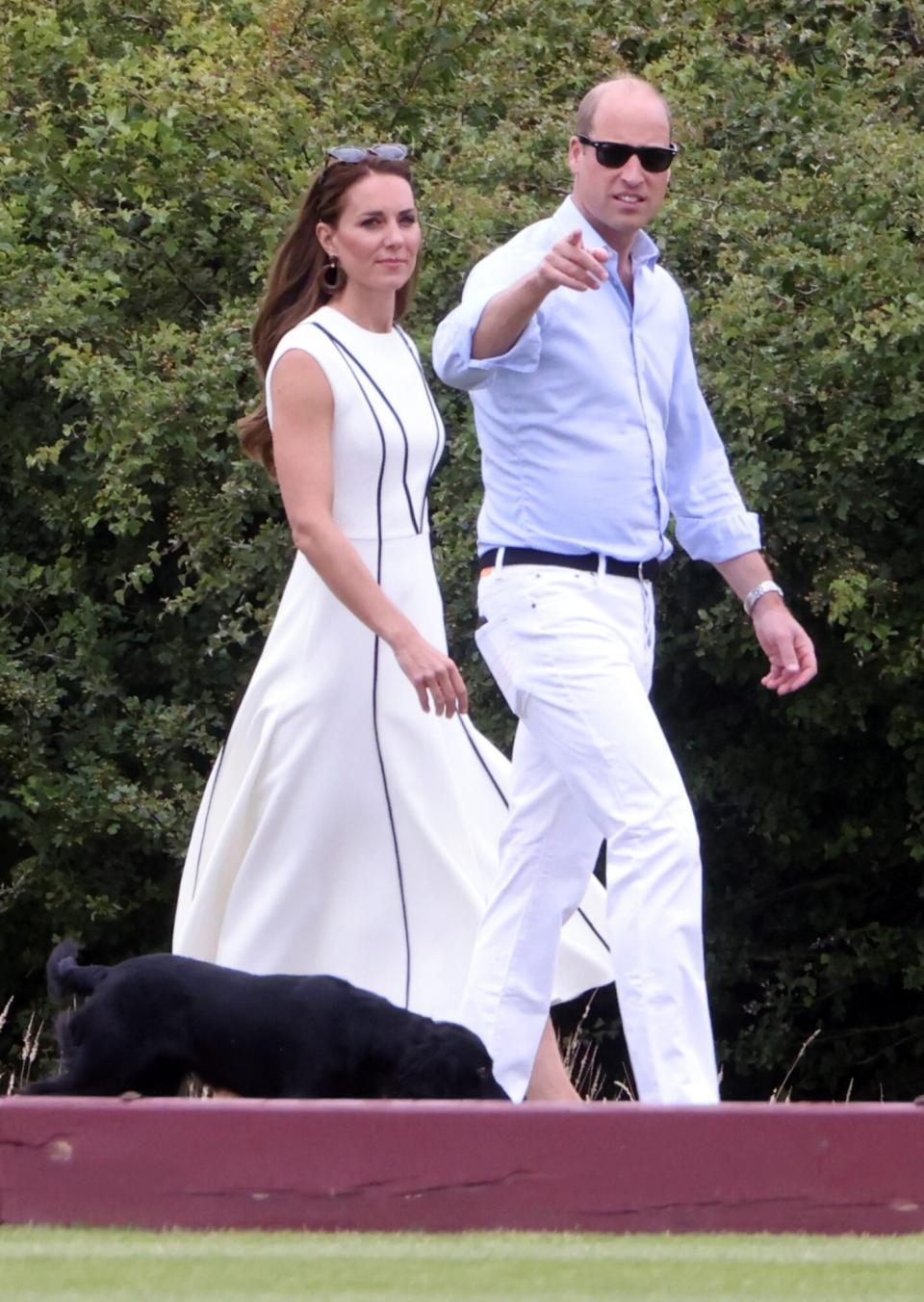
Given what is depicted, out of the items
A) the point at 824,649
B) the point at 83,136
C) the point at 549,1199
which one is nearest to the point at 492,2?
the point at 83,136

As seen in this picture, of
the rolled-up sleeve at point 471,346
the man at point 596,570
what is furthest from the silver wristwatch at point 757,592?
the rolled-up sleeve at point 471,346

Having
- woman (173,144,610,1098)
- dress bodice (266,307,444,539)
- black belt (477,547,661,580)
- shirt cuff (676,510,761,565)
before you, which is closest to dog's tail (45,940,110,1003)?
woman (173,144,610,1098)

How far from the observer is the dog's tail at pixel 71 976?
15.7 ft

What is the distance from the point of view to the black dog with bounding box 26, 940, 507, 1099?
448 cm

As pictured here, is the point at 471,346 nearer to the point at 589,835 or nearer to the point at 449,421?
the point at 589,835

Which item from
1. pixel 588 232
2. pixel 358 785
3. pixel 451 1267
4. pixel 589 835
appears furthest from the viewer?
pixel 358 785

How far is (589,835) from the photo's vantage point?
4.88 m

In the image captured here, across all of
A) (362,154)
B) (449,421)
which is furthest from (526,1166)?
(449,421)

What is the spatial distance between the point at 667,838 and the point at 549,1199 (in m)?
0.96

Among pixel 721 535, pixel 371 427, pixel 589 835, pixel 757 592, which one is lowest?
pixel 589 835

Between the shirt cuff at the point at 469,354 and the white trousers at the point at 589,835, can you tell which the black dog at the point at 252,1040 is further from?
the shirt cuff at the point at 469,354

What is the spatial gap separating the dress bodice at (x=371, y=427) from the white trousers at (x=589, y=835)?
43cm

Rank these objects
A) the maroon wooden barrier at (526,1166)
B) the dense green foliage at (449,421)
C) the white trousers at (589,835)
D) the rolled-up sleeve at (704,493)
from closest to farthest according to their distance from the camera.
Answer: the maroon wooden barrier at (526,1166) < the white trousers at (589,835) < the rolled-up sleeve at (704,493) < the dense green foliage at (449,421)

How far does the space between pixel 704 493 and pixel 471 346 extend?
0.75 metres
